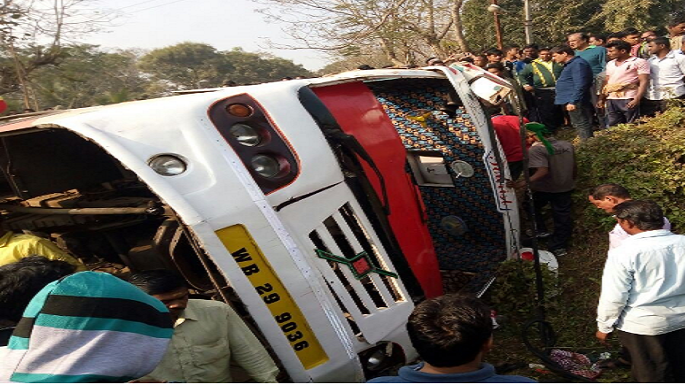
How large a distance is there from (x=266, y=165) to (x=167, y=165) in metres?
0.47

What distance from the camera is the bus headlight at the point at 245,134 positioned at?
101 inches

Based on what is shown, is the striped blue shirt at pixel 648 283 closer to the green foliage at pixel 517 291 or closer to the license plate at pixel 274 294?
the green foliage at pixel 517 291

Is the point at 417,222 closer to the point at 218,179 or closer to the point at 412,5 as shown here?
the point at 218,179

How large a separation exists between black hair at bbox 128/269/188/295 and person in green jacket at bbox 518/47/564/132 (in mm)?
6891

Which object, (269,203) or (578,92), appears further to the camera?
(578,92)

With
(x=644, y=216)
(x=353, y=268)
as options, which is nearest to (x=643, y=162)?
(x=644, y=216)

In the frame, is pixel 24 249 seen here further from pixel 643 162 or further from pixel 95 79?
pixel 95 79

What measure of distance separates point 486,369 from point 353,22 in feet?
42.0

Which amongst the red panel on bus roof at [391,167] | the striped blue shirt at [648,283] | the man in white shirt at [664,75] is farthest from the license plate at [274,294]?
the man in white shirt at [664,75]

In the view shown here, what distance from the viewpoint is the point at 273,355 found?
2.42m

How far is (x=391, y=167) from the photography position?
317cm

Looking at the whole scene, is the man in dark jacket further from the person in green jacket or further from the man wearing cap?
the man wearing cap

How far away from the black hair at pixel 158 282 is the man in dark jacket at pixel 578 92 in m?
5.63

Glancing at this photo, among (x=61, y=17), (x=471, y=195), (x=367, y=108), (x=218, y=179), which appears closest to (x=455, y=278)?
(x=471, y=195)
